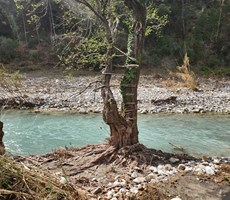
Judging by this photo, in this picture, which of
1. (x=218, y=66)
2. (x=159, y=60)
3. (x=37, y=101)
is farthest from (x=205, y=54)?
(x=37, y=101)

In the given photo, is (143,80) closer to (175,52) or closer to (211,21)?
(175,52)

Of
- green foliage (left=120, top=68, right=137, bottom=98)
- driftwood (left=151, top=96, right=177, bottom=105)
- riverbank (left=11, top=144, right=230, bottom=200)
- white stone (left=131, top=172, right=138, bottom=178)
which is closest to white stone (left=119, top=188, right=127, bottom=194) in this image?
riverbank (left=11, top=144, right=230, bottom=200)

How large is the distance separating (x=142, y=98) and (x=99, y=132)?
16.1 ft

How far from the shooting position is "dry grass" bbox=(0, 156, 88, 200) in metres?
3.98

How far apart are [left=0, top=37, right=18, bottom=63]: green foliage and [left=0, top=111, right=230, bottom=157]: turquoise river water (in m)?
12.5

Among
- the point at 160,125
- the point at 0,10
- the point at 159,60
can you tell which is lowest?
the point at 160,125

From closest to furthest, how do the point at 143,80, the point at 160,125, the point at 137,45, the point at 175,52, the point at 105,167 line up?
the point at 105,167 → the point at 137,45 → the point at 160,125 → the point at 143,80 → the point at 175,52

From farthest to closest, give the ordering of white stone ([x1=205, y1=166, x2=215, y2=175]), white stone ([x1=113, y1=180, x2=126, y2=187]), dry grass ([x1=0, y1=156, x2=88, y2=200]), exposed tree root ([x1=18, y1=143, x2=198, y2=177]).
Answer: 1. exposed tree root ([x1=18, y1=143, x2=198, y2=177])
2. white stone ([x1=205, y1=166, x2=215, y2=175])
3. white stone ([x1=113, y1=180, x2=126, y2=187])
4. dry grass ([x1=0, y1=156, x2=88, y2=200])

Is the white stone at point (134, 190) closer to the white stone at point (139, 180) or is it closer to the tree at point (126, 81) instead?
the white stone at point (139, 180)

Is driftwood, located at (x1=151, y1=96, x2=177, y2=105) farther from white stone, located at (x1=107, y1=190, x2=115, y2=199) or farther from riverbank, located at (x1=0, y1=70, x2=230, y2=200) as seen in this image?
white stone, located at (x1=107, y1=190, x2=115, y2=199)

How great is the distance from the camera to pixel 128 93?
643 centimetres

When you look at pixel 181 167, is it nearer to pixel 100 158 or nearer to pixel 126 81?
pixel 100 158

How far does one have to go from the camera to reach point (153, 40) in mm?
26969

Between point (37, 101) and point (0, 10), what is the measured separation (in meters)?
17.9
